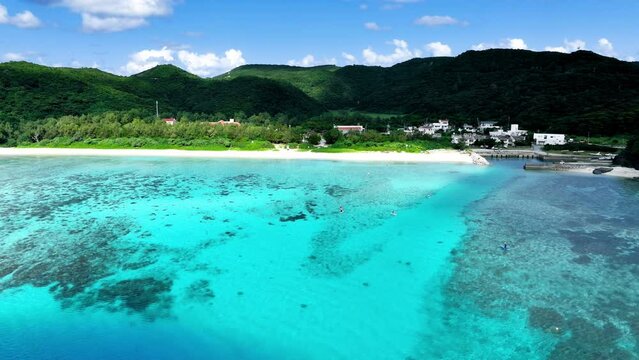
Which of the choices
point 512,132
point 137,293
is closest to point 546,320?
point 137,293

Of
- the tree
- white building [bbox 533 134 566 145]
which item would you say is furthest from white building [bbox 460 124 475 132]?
the tree

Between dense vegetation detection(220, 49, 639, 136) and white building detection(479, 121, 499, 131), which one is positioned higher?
dense vegetation detection(220, 49, 639, 136)

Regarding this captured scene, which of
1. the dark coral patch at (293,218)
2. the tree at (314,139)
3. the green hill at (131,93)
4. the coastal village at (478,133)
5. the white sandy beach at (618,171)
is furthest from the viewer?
the green hill at (131,93)

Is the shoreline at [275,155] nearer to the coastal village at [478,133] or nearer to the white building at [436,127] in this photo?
the coastal village at [478,133]

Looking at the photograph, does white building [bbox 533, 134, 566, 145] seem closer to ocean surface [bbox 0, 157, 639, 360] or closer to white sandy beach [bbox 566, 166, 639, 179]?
white sandy beach [bbox 566, 166, 639, 179]

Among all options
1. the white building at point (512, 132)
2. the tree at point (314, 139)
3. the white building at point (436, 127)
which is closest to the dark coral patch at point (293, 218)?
the tree at point (314, 139)

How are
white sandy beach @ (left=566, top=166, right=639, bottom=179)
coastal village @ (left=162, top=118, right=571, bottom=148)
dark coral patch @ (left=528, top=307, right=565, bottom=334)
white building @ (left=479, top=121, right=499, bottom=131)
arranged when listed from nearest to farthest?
dark coral patch @ (left=528, top=307, right=565, bottom=334) → white sandy beach @ (left=566, top=166, right=639, bottom=179) → coastal village @ (left=162, top=118, right=571, bottom=148) → white building @ (left=479, top=121, right=499, bottom=131)

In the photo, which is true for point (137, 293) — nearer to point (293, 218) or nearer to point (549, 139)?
point (293, 218)
